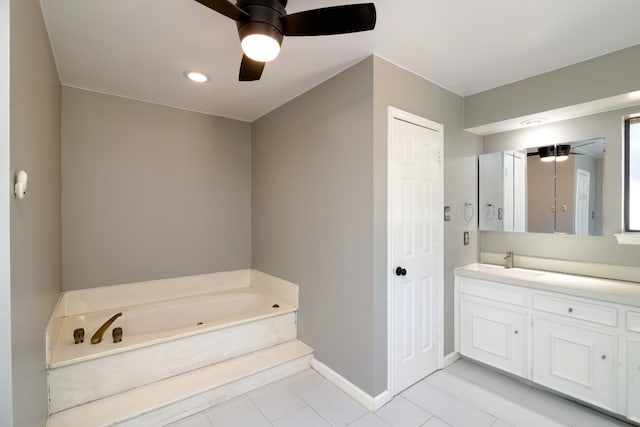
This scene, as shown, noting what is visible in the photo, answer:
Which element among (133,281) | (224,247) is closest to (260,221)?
(224,247)

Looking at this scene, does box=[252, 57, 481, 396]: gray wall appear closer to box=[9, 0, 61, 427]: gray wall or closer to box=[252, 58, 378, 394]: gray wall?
box=[252, 58, 378, 394]: gray wall

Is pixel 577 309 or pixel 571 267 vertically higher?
pixel 571 267

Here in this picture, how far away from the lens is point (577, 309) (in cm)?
197

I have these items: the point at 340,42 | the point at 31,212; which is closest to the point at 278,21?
the point at 340,42

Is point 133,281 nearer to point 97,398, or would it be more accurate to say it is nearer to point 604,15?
point 97,398

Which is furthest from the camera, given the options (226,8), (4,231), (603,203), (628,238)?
(603,203)

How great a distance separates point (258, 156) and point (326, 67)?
1.50 m

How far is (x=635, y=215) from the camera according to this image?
2104 mm

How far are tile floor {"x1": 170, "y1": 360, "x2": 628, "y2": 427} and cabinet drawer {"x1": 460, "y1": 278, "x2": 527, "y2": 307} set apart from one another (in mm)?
660

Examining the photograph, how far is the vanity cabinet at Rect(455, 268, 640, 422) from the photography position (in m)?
1.79

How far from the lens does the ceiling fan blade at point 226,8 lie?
1.13 meters

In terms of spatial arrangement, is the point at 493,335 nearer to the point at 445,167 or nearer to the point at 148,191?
the point at 445,167

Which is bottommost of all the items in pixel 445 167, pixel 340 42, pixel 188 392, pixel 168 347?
pixel 188 392

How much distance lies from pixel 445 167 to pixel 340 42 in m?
1.40
